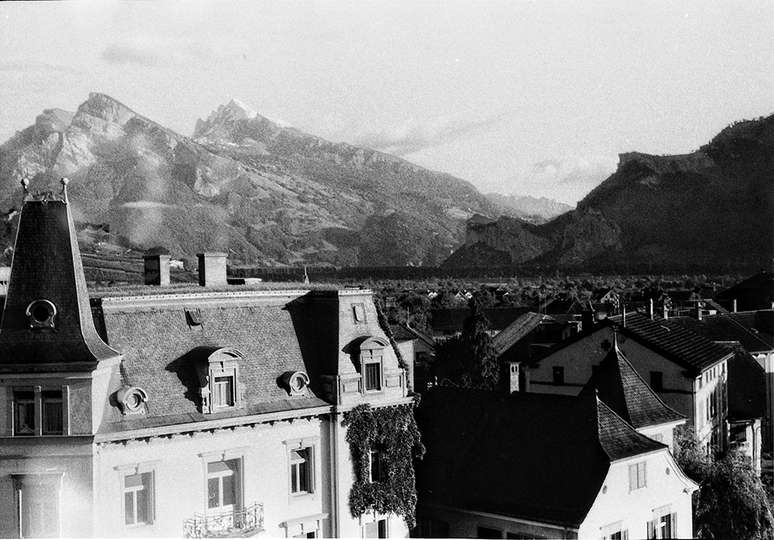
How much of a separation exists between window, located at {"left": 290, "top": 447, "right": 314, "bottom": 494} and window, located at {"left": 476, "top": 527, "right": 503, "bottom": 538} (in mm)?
3037

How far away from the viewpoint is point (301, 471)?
1412cm

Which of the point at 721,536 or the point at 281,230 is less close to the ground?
the point at 281,230

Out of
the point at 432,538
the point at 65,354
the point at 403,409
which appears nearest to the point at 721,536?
the point at 432,538

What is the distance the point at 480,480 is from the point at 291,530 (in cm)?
349

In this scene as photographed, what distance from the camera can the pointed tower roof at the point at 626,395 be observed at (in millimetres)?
17734

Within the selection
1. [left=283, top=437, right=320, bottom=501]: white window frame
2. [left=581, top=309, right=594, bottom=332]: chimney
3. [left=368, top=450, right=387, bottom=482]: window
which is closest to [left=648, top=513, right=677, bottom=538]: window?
[left=368, top=450, right=387, bottom=482]: window

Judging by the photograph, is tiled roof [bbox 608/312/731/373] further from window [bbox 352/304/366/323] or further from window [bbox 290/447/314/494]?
window [bbox 290/447/314/494]

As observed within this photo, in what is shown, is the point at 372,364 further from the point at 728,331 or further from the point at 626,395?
the point at 728,331

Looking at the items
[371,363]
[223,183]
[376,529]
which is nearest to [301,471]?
[376,529]

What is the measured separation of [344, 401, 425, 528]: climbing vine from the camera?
47.6 feet

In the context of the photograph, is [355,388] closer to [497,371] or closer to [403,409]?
[403,409]

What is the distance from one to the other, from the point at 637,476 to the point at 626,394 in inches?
130

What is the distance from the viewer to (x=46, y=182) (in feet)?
→ 91.0

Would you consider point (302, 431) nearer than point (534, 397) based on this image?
Yes
